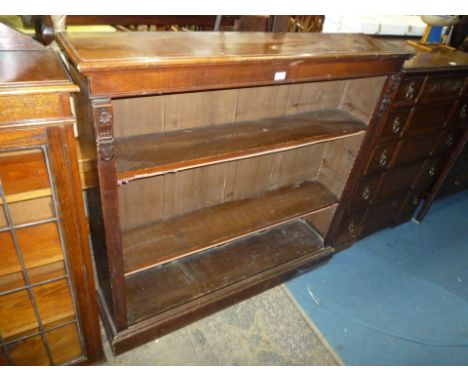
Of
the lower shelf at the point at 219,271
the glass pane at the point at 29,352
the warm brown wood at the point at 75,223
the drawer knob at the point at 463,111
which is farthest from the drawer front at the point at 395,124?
the glass pane at the point at 29,352

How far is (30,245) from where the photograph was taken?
109 centimetres

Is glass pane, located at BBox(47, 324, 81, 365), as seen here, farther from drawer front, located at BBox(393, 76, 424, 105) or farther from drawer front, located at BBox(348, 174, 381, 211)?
drawer front, located at BBox(393, 76, 424, 105)

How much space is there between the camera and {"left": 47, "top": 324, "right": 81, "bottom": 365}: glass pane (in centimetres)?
137

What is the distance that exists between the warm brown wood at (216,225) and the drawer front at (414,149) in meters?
0.50

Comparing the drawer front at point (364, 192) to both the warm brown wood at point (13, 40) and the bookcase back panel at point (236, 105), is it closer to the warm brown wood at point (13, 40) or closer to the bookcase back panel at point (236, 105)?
the bookcase back panel at point (236, 105)

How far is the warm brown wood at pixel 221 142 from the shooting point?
1.21 meters

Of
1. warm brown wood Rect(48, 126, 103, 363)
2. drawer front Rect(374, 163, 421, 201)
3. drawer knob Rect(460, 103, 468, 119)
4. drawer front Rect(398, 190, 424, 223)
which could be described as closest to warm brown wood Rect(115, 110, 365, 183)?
warm brown wood Rect(48, 126, 103, 363)

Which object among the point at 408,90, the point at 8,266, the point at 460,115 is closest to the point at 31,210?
the point at 8,266

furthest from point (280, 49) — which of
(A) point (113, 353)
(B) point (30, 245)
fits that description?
(A) point (113, 353)

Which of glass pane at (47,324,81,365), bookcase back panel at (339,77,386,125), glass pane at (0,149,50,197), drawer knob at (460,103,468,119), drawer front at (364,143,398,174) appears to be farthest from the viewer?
drawer knob at (460,103,468,119)

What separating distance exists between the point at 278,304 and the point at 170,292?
68 cm

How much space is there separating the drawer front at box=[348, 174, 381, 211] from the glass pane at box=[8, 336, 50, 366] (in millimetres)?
1802

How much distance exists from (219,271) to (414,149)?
1462 mm
